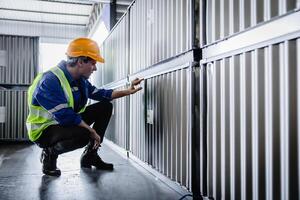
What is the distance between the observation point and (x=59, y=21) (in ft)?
42.4

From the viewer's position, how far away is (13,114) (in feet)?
24.7

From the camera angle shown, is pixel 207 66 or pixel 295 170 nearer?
pixel 295 170

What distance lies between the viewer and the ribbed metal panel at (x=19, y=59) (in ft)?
24.7

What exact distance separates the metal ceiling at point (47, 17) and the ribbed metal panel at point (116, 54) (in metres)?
5.51

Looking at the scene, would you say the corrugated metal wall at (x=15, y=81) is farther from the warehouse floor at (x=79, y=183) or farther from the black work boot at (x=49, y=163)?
the black work boot at (x=49, y=163)

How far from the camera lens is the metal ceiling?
11505mm

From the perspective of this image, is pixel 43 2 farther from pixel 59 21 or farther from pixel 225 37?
pixel 225 37

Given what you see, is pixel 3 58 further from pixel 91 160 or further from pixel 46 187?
pixel 46 187

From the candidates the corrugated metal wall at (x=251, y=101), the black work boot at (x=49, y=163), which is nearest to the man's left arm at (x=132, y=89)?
the black work boot at (x=49, y=163)

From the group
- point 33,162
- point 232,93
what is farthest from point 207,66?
point 33,162

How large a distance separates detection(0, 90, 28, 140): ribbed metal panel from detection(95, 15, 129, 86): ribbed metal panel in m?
2.23

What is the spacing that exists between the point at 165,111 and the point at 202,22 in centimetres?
104

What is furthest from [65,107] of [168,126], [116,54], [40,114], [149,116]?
[116,54]

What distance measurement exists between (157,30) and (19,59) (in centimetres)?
538
